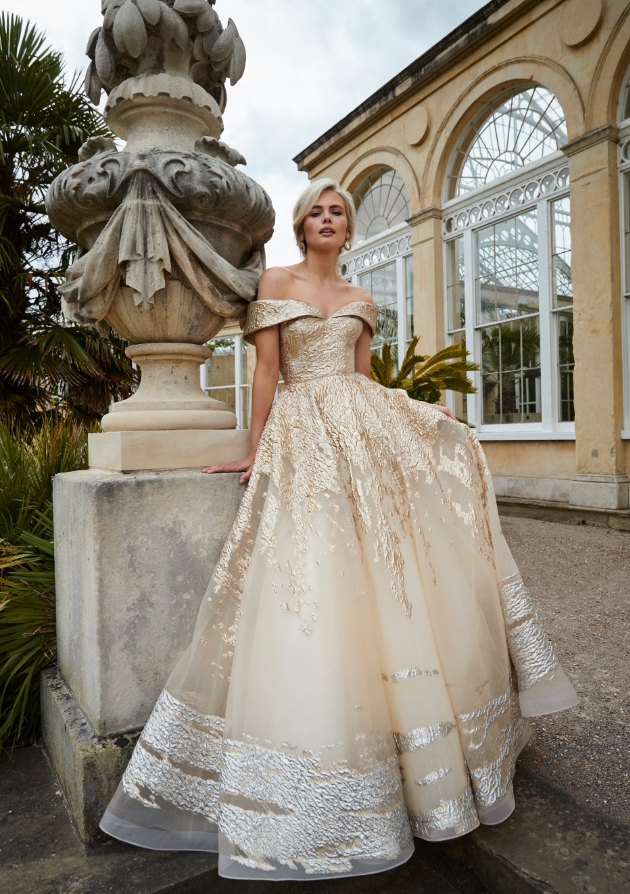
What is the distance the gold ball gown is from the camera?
140cm

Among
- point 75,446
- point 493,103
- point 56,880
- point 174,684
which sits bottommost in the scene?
point 56,880

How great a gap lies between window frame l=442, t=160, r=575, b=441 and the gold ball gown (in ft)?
21.0

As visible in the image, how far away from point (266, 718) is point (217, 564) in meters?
0.46

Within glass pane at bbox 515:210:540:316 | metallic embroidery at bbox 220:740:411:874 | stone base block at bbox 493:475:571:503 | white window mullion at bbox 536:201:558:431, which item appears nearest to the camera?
metallic embroidery at bbox 220:740:411:874

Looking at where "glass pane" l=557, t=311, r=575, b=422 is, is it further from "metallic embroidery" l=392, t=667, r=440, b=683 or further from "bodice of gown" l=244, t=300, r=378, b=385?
"metallic embroidery" l=392, t=667, r=440, b=683

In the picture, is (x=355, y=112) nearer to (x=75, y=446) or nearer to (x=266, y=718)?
(x=75, y=446)

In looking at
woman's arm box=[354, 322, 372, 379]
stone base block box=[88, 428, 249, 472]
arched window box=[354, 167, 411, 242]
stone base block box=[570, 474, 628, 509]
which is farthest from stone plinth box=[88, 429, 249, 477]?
arched window box=[354, 167, 411, 242]

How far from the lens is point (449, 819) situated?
1.46 meters

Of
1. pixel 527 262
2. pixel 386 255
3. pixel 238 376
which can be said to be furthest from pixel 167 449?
pixel 238 376

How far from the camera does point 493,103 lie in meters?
8.62

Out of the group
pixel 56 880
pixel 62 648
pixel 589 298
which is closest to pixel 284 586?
pixel 56 880

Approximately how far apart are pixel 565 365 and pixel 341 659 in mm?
7319

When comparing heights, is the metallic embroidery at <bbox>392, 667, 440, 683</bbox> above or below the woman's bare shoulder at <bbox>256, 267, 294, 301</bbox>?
below

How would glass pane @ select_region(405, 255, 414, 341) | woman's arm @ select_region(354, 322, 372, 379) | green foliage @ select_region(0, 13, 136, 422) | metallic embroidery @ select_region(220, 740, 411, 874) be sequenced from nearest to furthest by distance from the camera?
metallic embroidery @ select_region(220, 740, 411, 874) → woman's arm @ select_region(354, 322, 372, 379) → green foliage @ select_region(0, 13, 136, 422) → glass pane @ select_region(405, 255, 414, 341)
